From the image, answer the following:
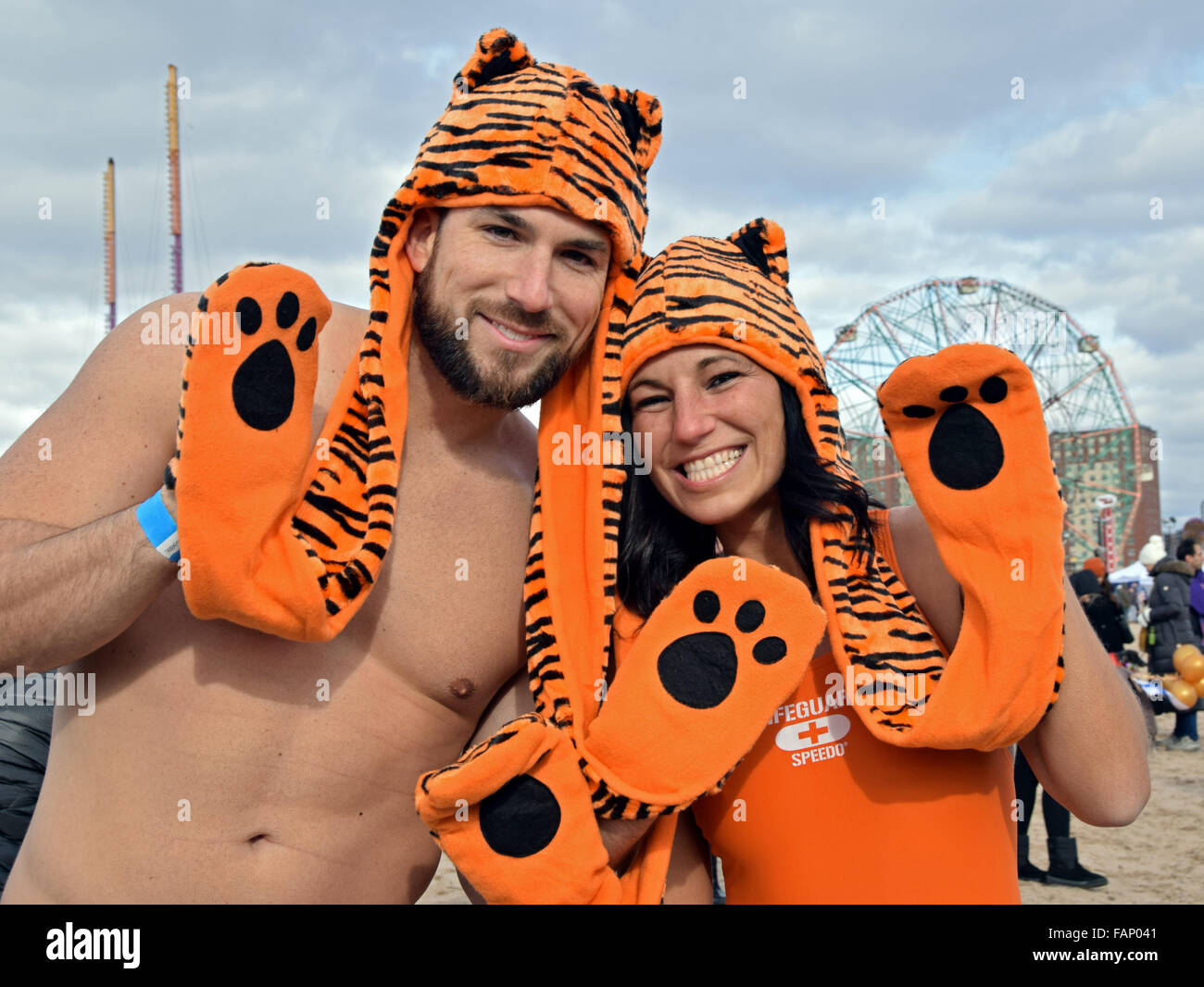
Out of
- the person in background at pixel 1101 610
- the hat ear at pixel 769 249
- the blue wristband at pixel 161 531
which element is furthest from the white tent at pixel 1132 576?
the blue wristband at pixel 161 531

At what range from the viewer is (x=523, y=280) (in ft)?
6.79

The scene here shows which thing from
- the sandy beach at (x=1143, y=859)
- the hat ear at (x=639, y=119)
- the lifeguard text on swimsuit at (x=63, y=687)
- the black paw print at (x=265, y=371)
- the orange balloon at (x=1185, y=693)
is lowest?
the sandy beach at (x=1143, y=859)

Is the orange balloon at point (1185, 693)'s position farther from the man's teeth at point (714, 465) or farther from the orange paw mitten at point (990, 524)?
the man's teeth at point (714, 465)

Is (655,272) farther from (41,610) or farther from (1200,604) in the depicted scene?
(1200,604)

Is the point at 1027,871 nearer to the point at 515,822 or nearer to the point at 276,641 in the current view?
the point at 515,822

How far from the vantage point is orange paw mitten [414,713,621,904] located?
1.71 m

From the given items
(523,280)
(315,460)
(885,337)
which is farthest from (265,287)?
(885,337)

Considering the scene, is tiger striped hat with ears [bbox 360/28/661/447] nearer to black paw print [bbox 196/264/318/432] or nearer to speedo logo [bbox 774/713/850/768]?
black paw print [bbox 196/264/318/432]

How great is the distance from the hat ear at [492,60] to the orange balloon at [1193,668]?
7.93 meters

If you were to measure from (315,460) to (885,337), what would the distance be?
23984 millimetres

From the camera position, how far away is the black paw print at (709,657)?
1.87 meters

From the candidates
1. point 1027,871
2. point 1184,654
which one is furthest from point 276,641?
point 1184,654

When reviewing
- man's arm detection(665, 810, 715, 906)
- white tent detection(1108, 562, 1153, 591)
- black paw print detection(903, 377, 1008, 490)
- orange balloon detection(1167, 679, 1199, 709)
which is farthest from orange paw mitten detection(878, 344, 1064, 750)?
white tent detection(1108, 562, 1153, 591)

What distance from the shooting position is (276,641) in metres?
2.00
